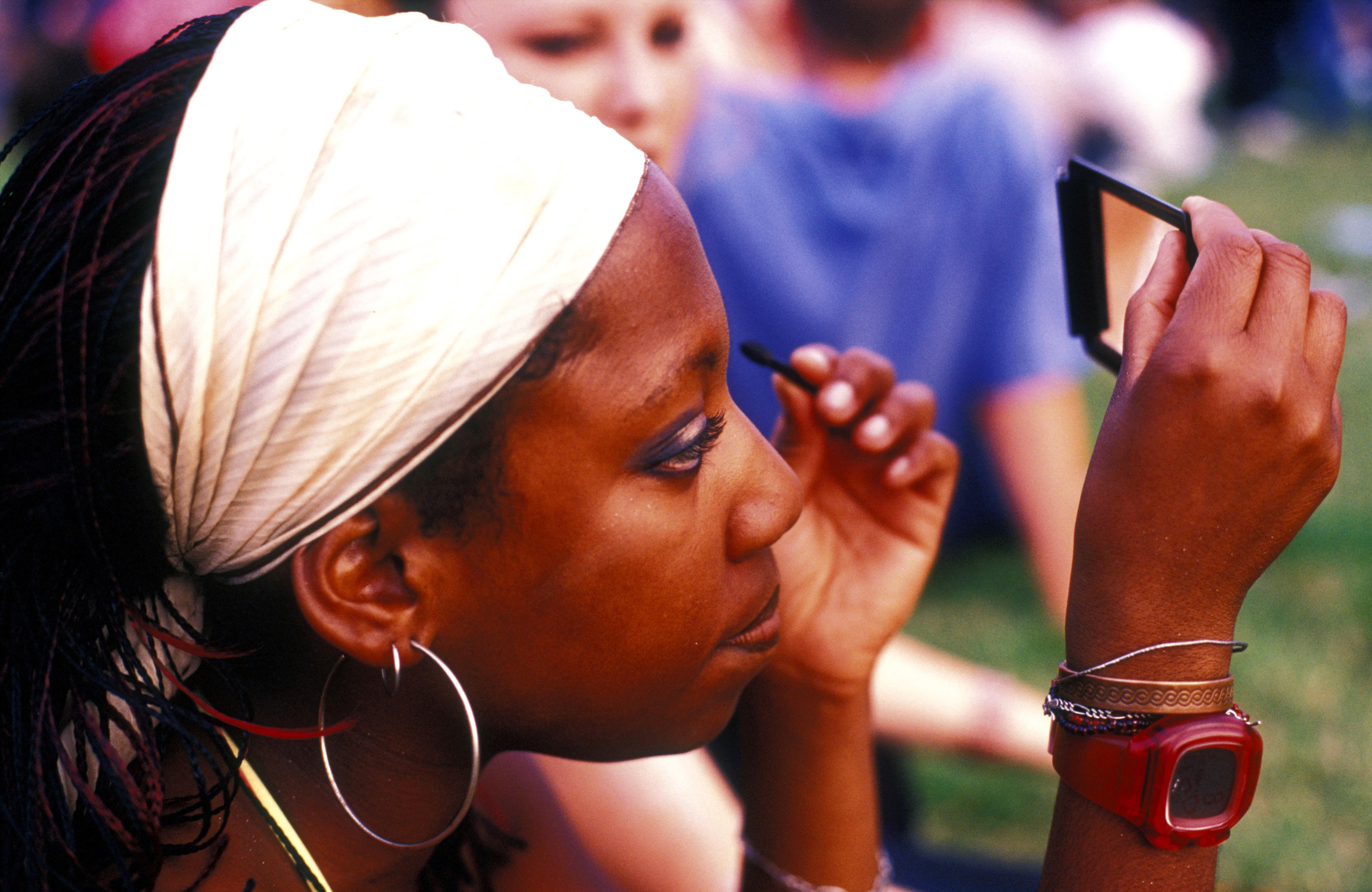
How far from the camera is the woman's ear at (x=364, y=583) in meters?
1.27

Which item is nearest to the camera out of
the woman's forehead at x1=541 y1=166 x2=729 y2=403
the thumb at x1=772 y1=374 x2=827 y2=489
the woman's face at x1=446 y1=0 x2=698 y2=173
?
the woman's forehead at x1=541 y1=166 x2=729 y2=403

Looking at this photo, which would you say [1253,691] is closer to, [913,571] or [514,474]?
[913,571]

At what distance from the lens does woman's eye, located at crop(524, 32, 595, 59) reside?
250cm

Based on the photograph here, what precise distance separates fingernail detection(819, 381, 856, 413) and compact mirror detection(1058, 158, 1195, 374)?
356 millimetres

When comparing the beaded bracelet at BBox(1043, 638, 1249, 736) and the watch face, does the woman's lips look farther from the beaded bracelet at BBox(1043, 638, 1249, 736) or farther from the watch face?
the watch face

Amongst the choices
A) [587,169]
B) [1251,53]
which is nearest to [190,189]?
[587,169]

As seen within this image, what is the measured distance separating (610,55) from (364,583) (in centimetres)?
172

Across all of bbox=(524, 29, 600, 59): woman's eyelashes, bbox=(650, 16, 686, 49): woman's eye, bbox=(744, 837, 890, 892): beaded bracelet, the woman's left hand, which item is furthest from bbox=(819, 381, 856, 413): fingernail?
bbox=(650, 16, 686, 49): woman's eye

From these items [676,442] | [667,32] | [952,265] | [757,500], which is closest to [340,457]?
[676,442]

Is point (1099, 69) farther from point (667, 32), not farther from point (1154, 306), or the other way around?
point (1154, 306)

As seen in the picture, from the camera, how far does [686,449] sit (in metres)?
1.38

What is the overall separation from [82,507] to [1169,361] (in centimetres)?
115

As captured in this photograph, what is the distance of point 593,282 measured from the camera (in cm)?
128

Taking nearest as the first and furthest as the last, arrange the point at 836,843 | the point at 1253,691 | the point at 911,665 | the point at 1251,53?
the point at 836,843, the point at 911,665, the point at 1253,691, the point at 1251,53
